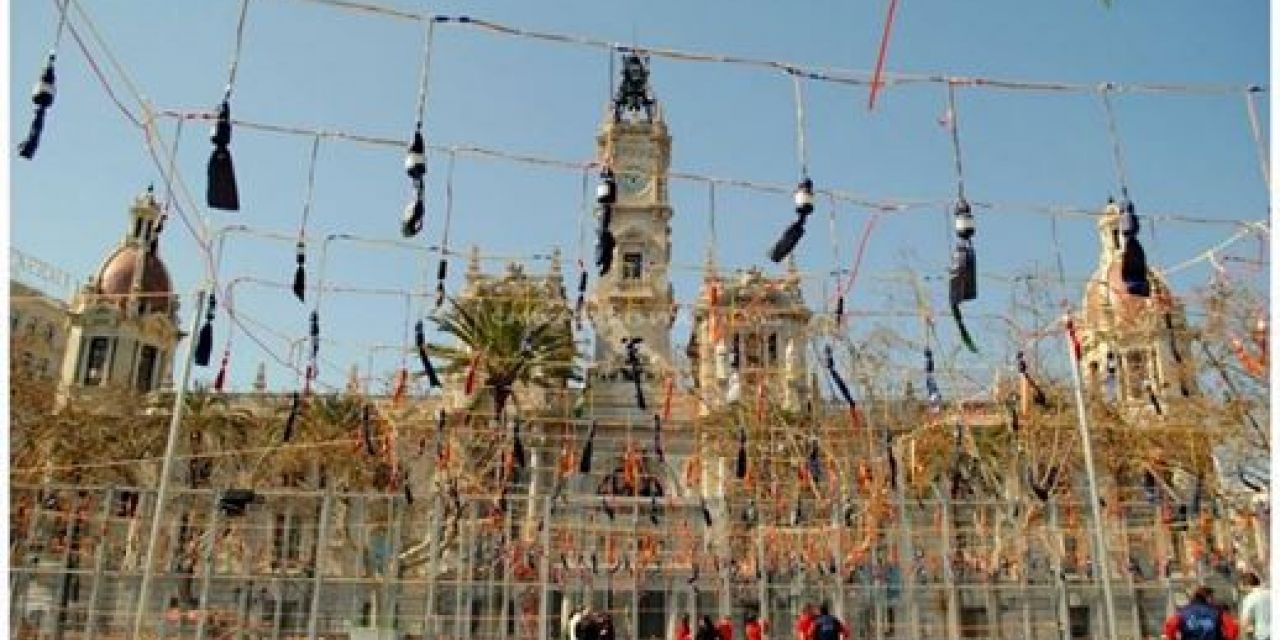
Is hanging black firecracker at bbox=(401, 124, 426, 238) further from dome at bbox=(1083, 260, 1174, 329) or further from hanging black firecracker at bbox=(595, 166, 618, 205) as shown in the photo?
dome at bbox=(1083, 260, 1174, 329)

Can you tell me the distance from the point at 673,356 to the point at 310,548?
1810 centimetres

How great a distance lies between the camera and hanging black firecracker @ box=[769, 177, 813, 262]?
36.1ft

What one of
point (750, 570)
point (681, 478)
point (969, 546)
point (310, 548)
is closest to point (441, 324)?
point (310, 548)

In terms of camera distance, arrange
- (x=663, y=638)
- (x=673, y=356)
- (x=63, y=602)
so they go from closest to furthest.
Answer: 1. (x=63, y=602)
2. (x=663, y=638)
3. (x=673, y=356)

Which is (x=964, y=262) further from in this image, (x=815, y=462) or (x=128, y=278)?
(x=128, y=278)

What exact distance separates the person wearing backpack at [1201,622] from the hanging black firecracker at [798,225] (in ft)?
18.1

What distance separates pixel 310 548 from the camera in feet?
105

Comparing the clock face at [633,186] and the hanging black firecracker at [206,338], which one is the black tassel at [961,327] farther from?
the clock face at [633,186]

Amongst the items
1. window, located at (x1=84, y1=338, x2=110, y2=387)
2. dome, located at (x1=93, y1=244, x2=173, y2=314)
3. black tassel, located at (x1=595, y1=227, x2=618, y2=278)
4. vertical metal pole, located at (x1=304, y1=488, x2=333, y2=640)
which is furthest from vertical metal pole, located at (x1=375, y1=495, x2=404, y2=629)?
dome, located at (x1=93, y1=244, x2=173, y2=314)

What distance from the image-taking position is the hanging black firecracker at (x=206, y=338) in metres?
15.9

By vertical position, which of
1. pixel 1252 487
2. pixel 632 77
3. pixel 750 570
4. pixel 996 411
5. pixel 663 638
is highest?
pixel 632 77

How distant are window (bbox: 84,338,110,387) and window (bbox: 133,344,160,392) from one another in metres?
1.42

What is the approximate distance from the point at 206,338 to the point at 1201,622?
1401 cm

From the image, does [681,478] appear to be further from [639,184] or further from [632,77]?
[632,77]
